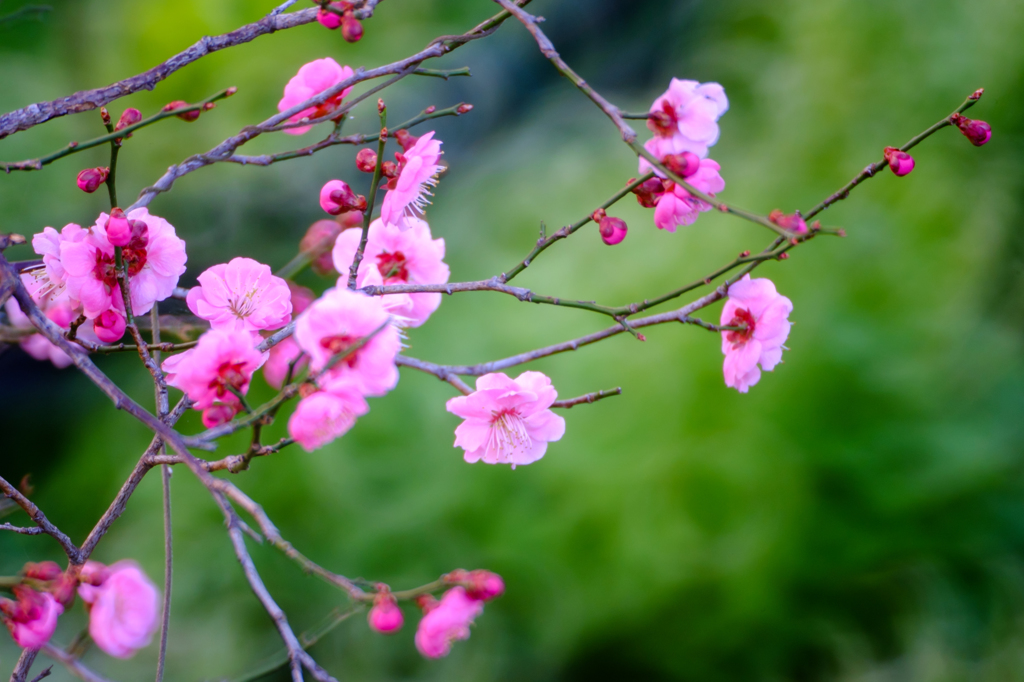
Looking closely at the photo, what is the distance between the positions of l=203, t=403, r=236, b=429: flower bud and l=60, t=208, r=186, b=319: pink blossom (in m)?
0.11

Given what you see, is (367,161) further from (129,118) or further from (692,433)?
(692,433)

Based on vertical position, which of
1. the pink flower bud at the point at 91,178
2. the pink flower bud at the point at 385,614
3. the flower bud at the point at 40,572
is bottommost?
the pink flower bud at the point at 385,614

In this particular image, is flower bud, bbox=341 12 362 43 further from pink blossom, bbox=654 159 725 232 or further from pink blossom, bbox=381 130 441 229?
pink blossom, bbox=654 159 725 232

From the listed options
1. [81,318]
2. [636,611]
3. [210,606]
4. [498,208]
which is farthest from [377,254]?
[498,208]

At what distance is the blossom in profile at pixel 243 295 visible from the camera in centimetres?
39

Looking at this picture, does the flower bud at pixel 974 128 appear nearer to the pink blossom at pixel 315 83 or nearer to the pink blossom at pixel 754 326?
the pink blossom at pixel 754 326

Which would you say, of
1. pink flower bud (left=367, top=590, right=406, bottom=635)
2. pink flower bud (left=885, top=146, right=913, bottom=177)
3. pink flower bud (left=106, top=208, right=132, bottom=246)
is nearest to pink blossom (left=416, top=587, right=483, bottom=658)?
pink flower bud (left=367, top=590, right=406, bottom=635)

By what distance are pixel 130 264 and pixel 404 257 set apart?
17 cm

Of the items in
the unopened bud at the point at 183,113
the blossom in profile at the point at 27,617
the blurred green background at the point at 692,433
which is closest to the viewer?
the blossom in profile at the point at 27,617

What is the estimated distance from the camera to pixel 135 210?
0.38 metres

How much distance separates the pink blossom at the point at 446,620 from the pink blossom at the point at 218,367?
0.47 feet

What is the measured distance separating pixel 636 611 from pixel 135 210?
99cm

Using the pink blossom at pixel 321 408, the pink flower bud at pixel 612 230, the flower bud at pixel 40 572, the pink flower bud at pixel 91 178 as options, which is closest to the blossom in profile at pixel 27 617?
the flower bud at pixel 40 572

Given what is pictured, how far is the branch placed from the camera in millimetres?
374
